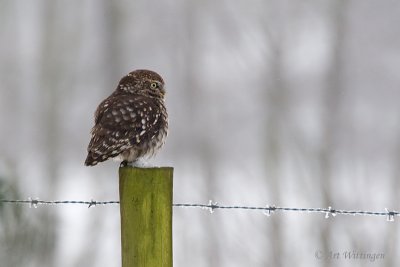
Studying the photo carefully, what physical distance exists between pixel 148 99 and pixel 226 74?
12163 millimetres

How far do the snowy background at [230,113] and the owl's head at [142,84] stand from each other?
17.1 feet

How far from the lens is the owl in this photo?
17.3 feet

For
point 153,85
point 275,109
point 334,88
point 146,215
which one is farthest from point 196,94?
point 146,215

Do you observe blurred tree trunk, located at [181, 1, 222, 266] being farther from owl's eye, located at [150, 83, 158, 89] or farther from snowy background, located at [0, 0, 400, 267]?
owl's eye, located at [150, 83, 158, 89]

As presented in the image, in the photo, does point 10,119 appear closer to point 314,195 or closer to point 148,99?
point 314,195

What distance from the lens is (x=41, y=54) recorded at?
18.8 meters

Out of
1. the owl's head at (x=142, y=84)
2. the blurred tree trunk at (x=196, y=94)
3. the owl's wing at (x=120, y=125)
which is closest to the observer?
the owl's wing at (x=120, y=125)

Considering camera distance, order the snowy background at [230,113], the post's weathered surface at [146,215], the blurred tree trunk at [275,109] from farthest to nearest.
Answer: the blurred tree trunk at [275,109] → the snowy background at [230,113] → the post's weathered surface at [146,215]

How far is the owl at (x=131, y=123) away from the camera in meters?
5.26

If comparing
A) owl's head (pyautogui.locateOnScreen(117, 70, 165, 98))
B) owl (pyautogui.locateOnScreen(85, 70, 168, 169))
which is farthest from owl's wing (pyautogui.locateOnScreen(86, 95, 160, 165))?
owl's head (pyautogui.locateOnScreen(117, 70, 165, 98))

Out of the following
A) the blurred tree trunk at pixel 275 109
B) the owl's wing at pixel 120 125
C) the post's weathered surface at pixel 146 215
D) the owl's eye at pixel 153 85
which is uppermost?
the blurred tree trunk at pixel 275 109

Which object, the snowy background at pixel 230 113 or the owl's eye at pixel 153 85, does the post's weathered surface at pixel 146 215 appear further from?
the snowy background at pixel 230 113

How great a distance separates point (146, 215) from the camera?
4.20 meters

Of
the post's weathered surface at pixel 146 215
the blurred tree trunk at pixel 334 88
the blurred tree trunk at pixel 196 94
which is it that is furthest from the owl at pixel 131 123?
the blurred tree trunk at pixel 196 94
